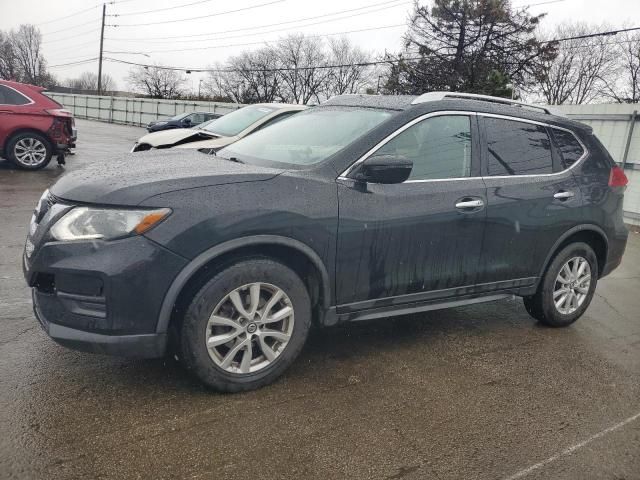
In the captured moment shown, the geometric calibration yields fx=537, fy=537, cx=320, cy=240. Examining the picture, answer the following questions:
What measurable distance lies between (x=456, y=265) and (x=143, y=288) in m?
2.09

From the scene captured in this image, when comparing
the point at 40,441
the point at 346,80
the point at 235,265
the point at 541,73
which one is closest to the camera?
the point at 40,441

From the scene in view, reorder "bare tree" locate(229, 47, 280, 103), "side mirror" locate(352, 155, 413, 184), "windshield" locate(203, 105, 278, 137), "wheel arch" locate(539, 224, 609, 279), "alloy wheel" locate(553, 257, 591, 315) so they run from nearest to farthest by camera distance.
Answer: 1. "side mirror" locate(352, 155, 413, 184)
2. "wheel arch" locate(539, 224, 609, 279)
3. "alloy wheel" locate(553, 257, 591, 315)
4. "windshield" locate(203, 105, 278, 137)
5. "bare tree" locate(229, 47, 280, 103)

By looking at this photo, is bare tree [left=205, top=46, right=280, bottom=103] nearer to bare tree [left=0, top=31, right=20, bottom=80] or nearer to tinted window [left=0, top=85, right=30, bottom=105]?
bare tree [left=0, top=31, right=20, bottom=80]

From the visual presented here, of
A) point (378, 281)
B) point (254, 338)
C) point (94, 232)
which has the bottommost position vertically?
point (254, 338)

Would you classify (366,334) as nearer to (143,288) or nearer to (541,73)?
(143,288)

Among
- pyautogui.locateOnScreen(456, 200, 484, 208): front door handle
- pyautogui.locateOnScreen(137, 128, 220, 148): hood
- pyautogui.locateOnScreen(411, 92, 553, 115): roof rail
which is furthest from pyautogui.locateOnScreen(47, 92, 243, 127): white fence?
pyautogui.locateOnScreen(456, 200, 484, 208): front door handle

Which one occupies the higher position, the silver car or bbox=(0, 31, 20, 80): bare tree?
bbox=(0, 31, 20, 80): bare tree

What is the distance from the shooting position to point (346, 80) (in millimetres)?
69375

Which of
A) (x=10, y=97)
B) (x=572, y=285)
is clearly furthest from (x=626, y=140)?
(x=10, y=97)

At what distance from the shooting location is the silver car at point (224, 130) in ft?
26.6

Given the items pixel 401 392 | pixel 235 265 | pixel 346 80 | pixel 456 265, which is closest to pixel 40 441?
pixel 235 265

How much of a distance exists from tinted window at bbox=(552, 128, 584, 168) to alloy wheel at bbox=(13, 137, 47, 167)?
9.85 metres

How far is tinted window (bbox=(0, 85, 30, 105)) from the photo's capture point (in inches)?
396

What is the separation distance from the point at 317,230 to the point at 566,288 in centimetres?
253
